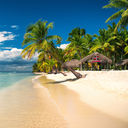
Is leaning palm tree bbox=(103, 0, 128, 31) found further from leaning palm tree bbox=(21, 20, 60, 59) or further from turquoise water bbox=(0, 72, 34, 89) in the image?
turquoise water bbox=(0, 72, 34, 89)

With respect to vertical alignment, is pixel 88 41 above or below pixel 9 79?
above

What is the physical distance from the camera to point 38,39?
14570mm

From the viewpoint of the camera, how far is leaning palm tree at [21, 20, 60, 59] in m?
14.0

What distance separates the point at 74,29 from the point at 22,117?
29.6 meters

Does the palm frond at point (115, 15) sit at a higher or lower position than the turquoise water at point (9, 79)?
higher

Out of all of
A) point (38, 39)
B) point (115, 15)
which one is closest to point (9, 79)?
point (38, 39)

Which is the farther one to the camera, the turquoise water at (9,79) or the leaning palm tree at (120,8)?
the turquoise water at (9,79)

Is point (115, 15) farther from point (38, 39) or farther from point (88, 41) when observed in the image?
point (88, 41)

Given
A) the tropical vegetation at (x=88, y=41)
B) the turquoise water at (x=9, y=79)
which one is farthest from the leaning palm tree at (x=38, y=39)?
the turquoise water at (x=9, y=79)

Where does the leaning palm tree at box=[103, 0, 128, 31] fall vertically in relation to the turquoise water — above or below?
above

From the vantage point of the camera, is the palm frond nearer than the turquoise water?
Yes

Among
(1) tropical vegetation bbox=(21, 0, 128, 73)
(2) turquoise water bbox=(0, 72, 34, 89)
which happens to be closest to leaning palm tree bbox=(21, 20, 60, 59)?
(1) tropical vegetation bbox=(21, 0, 128, 73)

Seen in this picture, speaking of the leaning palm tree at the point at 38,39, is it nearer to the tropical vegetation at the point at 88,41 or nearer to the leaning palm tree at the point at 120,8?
the tropical vegetation at the point at 88,41

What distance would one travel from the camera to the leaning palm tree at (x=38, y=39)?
46.0ft
